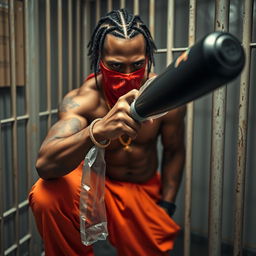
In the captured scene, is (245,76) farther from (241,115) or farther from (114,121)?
(114,121)

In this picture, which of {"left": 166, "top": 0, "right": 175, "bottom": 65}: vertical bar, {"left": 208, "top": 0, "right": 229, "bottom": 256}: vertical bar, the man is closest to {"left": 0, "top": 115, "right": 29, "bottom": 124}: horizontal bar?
the man

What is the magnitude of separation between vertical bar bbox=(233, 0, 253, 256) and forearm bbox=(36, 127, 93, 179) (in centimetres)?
65

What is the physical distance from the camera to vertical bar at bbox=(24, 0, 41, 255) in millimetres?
1342

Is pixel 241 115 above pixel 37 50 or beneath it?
beneath

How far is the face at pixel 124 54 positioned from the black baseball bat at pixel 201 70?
476mm

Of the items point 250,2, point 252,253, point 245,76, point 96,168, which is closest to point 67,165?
point 96,168

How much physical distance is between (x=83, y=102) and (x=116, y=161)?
0.93ft

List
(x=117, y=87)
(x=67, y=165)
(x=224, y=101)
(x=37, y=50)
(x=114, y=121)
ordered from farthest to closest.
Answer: (x=37, y=50) → (x=224, y=101) → (x=117, y=87) → (x=67, y=165) → (x=114, y=121)

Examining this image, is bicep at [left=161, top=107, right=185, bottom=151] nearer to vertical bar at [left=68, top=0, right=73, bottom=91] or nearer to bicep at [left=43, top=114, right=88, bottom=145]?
bicep at [left=43, top=114, right=88, bottom=145]

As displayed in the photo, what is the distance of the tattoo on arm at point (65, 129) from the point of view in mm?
1001

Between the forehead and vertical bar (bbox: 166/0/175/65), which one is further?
vertical bar (bbox: 166/0/175/65)

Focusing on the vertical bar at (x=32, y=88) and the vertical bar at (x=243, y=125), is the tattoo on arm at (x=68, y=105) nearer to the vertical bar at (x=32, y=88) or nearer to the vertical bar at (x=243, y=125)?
the vertical bar at (x=32, y=88)

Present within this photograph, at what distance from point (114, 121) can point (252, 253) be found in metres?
1.18

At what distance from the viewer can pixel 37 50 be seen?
1393 mm
